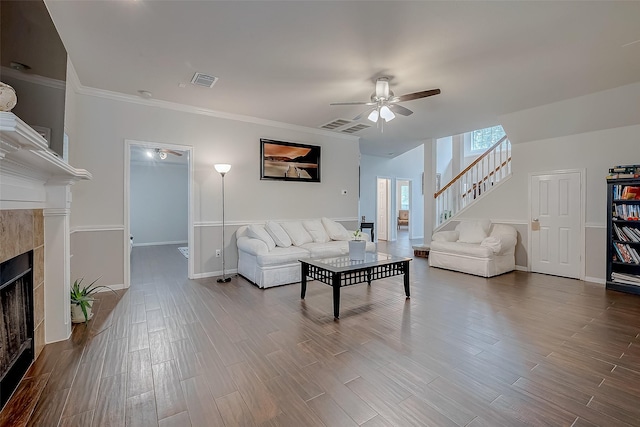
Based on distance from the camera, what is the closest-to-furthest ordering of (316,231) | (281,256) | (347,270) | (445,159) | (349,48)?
(349,48), (347,270), (281,256), (316,231), (445,159)

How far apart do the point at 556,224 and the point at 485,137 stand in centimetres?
523

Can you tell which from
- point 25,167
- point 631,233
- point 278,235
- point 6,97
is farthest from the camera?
point 278,235

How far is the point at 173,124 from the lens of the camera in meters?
4.53

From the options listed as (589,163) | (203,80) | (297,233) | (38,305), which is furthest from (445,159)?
(38,305)

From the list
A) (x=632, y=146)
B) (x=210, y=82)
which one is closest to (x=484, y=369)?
(x=210, y=82)

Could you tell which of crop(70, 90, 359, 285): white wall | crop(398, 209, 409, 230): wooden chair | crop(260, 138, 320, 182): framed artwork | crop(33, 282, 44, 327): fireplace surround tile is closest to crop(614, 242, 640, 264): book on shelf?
crop(70, 90, 359, 285): white wall

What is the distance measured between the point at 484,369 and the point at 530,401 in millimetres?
351

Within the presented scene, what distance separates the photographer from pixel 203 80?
3.62 meters

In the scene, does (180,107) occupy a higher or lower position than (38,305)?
higher

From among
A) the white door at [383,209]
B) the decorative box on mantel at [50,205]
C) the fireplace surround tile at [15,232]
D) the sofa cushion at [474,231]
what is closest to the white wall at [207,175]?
the decorative box on mantel at [50,205]

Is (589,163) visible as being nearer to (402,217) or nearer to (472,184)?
(472,184)

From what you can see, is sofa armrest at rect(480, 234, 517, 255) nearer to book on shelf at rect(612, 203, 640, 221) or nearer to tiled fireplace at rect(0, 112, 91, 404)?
book on shelf at rect(612, 203, 640, 221)

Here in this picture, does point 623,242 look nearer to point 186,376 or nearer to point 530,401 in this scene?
point 530,401

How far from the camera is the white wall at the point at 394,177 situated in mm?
8945
